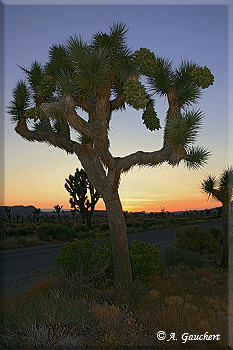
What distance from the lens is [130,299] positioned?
760 centimetres

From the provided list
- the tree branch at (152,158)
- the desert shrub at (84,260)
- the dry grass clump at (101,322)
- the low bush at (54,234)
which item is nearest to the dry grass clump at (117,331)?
the dry grass clump at (101,322)

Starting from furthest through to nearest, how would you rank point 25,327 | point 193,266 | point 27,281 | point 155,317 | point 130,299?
point 193,266, point 27,281, point 130,299, point 155,317, point 25,327

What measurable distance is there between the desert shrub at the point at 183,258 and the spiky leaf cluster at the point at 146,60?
7.42 meters

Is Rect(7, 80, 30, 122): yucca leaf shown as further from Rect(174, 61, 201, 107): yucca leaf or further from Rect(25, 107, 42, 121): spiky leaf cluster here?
Rect(174, 61, 201, 107): yucca leaf

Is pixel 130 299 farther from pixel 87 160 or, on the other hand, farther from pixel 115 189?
pixel 87 160

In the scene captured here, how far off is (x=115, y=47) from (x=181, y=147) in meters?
2.70

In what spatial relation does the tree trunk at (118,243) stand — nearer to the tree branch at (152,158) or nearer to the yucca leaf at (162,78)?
the tree branch at (152,158)

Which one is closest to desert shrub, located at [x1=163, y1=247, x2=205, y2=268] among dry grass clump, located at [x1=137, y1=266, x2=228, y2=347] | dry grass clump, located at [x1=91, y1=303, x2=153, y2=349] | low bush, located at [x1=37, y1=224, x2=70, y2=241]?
dry grass clump, located at [x1=137, y1=266, x2=228, y2=347]

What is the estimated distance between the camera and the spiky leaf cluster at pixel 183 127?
7.32 metres

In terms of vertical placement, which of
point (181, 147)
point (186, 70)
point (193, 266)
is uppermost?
point (186, 70)

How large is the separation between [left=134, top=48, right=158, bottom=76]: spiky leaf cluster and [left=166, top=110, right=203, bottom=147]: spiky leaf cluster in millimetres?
1267

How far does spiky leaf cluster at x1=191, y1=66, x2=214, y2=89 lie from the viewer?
8.43 metres

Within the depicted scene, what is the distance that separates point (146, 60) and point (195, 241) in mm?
10958

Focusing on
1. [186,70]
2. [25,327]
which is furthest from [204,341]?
[186,70]
